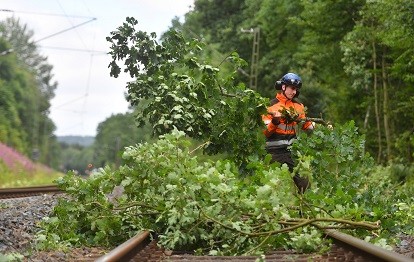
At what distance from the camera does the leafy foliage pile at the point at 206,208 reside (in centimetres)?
789

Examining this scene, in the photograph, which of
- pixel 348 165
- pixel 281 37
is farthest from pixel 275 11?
pixel 348 165

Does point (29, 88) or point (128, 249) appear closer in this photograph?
point (128, 249)

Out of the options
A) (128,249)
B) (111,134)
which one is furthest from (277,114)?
(111,134)

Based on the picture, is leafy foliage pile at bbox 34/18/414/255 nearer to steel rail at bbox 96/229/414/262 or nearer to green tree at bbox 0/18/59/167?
steel rail at bbox 96/229/414/262

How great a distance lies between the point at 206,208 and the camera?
8.07 meters

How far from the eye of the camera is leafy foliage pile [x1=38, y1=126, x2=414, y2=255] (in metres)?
7.89

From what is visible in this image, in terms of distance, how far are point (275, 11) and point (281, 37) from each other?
229cm

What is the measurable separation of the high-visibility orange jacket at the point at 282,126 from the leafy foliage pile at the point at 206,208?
38.5 inches

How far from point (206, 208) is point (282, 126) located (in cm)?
304

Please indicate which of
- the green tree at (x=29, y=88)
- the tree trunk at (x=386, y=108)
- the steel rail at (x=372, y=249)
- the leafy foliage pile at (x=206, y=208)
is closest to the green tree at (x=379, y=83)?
the tree trunk at (x=386, y=108)

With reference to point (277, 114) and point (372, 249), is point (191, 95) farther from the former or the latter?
Result: point (372, 249)

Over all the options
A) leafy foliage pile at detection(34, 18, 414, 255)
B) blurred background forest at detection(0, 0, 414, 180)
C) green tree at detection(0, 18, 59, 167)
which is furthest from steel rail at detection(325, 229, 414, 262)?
green tree at detection(0, 18, 59, 167)

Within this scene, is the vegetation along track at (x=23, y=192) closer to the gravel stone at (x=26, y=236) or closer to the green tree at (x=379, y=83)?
the gravel stone at (x=26, y=236)

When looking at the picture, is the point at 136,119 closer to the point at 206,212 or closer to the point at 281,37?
the point at 206,212
